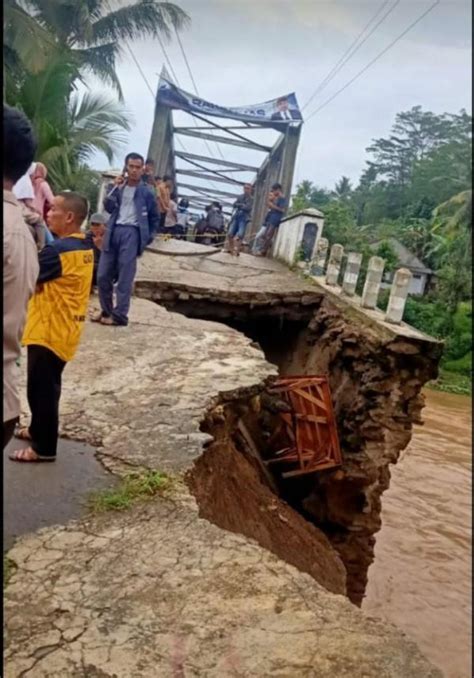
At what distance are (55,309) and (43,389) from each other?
403 millimetres

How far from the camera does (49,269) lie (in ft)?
10.1

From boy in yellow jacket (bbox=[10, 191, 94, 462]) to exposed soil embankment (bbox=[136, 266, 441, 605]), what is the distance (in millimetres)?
4455

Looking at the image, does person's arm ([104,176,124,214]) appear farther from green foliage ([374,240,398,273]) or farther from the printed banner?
green foliage ([374,240,398,273])

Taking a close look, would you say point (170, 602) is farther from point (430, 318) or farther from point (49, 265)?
point (430, 318)

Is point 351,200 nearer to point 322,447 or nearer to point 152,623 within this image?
point 322,447

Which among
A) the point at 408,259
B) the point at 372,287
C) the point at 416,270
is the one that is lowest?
the point at 416,270

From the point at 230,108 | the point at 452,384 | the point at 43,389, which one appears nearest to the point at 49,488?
the point at 43,389

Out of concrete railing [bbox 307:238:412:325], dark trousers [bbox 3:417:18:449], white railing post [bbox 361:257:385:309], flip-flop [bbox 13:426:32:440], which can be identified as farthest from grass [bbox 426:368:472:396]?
dark trousers [bbox 3:417:18:449]

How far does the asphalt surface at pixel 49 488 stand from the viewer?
2715mm

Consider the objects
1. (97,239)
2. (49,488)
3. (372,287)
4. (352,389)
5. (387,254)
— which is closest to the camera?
(49,488)

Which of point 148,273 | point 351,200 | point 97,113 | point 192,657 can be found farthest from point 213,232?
point 351,200

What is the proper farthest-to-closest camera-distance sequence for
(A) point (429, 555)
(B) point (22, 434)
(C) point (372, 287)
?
(A) point (429, 555) < (C) point (372, 287) < (B) point (22, 434)

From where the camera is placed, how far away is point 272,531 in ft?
15.0

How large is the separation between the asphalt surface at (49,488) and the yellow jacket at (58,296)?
23.0 inches
